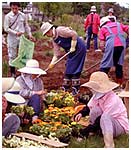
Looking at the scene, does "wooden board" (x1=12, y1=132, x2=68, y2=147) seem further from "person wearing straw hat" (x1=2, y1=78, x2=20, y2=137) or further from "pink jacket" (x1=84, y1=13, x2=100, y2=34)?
"pink jacket" (x1=84, y1=13, x2=100, y2=34)

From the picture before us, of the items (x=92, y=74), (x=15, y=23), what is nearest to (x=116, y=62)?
(x=15, y=23)

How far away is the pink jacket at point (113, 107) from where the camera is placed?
3656 millimetres

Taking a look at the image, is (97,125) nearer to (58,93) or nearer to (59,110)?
(59,110)

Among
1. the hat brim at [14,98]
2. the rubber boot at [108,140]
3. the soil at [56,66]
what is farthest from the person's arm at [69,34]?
the rubber boot at [108,140]

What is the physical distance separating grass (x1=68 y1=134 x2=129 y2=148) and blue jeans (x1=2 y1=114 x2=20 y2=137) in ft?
1.46

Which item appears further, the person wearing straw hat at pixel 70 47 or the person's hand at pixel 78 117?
the person wearing straw hat at pixel 70 47

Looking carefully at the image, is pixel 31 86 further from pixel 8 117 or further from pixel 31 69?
pixel 8 117

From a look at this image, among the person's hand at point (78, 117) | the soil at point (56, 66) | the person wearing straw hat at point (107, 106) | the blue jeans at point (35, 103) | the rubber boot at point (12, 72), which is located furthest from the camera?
the soil at point (56, 66)

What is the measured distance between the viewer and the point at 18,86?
3.92 meters

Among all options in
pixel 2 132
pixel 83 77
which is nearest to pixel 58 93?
pixel 83 77

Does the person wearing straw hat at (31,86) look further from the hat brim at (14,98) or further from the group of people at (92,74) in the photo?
the hat brim at (14,98)

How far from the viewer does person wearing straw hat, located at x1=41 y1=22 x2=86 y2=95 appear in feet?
15.7

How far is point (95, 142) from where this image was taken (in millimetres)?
3621

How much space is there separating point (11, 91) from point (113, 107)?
2.72ft
